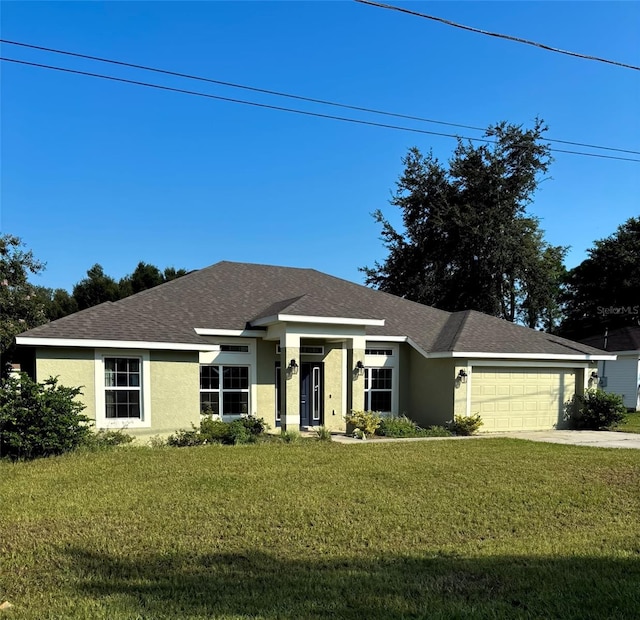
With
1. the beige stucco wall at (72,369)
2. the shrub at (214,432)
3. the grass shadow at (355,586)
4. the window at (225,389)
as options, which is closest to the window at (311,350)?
the window at (225,389)

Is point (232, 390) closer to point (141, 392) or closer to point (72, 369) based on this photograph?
point (141, 392)

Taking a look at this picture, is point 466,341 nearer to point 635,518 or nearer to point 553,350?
point 553,350

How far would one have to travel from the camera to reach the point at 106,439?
42.4ft

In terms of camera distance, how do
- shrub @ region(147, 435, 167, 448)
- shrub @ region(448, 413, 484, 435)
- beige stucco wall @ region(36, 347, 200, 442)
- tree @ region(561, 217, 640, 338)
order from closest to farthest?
beige stucco wall @ region(36, 347, 200, 442), shrub @ region(147, 435, 167, 448), shrub @ region(448, 413, 484, 435), tree @ region(561, 217, 640, 338)

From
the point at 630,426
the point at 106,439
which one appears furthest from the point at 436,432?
the point at 106,439

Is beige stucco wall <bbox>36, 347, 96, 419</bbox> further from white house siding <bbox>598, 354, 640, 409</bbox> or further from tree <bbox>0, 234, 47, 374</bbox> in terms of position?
white house siding <bbox>598, 354, 640, 409</bbox>

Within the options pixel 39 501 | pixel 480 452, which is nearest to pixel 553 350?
pixel 480 452

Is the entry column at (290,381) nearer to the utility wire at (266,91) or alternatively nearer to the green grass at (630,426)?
the utility wire at (266,91)

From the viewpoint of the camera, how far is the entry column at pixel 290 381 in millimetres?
15423

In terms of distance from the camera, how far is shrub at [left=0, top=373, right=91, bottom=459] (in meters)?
11.0

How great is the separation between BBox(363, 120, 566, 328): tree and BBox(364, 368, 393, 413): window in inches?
667

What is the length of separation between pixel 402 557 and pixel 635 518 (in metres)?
3.69

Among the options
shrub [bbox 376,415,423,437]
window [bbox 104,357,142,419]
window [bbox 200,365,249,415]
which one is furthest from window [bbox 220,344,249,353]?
shrub [bbox 376,415,423,437]

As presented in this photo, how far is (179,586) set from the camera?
479cm
